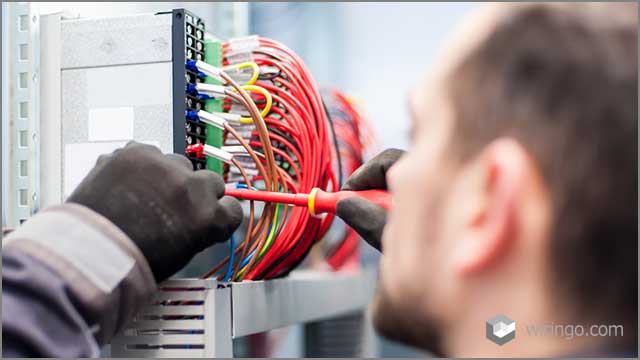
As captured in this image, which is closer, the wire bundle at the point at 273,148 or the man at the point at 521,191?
the man at the point at 521,191

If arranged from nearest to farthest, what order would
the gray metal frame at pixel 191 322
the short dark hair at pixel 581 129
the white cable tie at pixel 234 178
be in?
the short dark hair at pixel 581 129
the gray metal frame at pixel 191 322
the white cable tie at pixel 234 178

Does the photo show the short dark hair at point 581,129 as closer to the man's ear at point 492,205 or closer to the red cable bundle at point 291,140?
the man's ear at point 492,205

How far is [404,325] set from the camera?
605mm

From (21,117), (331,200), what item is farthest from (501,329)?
(21,117)

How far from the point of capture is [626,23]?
52 cm

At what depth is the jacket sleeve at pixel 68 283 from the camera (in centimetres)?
68

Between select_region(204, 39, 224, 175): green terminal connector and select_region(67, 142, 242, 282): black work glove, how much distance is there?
0.18 metres

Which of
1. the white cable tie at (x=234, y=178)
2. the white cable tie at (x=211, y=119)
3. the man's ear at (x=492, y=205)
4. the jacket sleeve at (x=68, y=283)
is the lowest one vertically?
the jacket sleeve at (x=68, y=283)

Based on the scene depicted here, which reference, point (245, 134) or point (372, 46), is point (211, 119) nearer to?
point (245, 134)

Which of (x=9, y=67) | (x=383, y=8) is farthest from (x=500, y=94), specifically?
(x=383, y=8)

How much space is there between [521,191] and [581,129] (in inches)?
2.4

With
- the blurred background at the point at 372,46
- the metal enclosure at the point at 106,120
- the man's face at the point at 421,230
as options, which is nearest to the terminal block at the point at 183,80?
the metal enclosure at the point at 106,120

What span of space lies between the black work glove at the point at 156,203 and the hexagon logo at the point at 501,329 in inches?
14.3

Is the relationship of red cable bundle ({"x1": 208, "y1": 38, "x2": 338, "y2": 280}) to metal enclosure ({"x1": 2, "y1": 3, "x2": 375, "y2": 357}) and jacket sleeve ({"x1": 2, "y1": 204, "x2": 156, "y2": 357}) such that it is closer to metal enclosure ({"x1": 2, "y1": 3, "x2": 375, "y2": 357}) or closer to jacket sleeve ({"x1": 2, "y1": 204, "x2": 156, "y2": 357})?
metal enclosure ({"x1": 2, "y1": 3, "x2": 375, "y2": 357})
